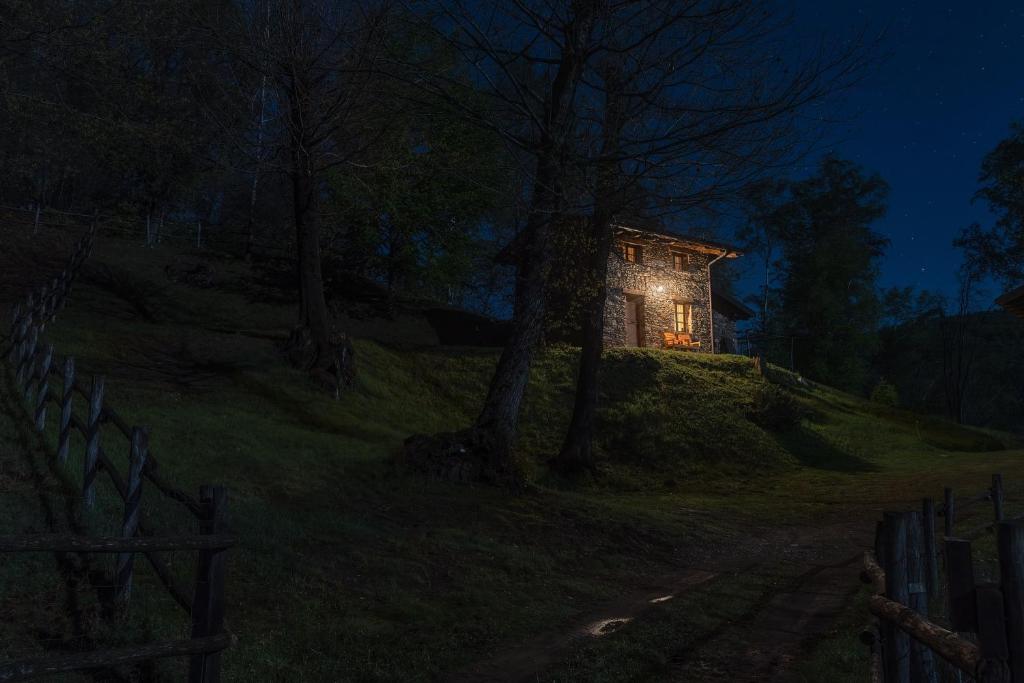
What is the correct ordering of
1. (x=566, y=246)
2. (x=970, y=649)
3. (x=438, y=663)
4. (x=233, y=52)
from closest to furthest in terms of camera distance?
(x=970, y=649) → (x=438, y=663) → (x=233, y=52) → (x=566, y=246)

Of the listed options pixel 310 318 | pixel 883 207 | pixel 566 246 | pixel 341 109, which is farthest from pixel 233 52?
pixel 883 207

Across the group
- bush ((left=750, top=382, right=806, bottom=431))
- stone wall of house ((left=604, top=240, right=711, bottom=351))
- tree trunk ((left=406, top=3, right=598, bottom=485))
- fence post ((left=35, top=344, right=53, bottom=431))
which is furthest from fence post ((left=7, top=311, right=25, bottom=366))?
bush ((left=750, top=382, right=806, bottom=431))

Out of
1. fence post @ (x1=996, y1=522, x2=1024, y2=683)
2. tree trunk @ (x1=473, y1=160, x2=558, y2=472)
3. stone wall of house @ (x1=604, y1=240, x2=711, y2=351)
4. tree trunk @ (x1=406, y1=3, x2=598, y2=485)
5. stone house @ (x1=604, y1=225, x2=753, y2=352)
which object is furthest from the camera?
stone house @ (x1=604, y1=225, x2=753, y2=352)

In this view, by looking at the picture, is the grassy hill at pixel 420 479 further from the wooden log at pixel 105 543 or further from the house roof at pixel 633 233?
the house roof at pixel 633 233

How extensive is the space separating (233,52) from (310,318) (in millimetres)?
7647

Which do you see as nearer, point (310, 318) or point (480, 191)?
point (310, 318)

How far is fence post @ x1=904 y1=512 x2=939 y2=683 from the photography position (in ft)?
13.2

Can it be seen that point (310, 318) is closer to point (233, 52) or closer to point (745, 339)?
point (233, 52)

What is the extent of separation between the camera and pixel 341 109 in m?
17.1

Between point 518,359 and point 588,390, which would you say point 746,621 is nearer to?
point 518,359

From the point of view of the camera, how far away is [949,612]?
286cm

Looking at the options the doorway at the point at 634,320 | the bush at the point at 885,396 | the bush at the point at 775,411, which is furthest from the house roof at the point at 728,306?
the bush at the point at 775,411

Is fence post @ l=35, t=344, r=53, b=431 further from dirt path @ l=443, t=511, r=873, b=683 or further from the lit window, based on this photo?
the lit window

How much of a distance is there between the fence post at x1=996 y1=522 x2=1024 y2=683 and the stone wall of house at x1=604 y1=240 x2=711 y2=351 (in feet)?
92.8
